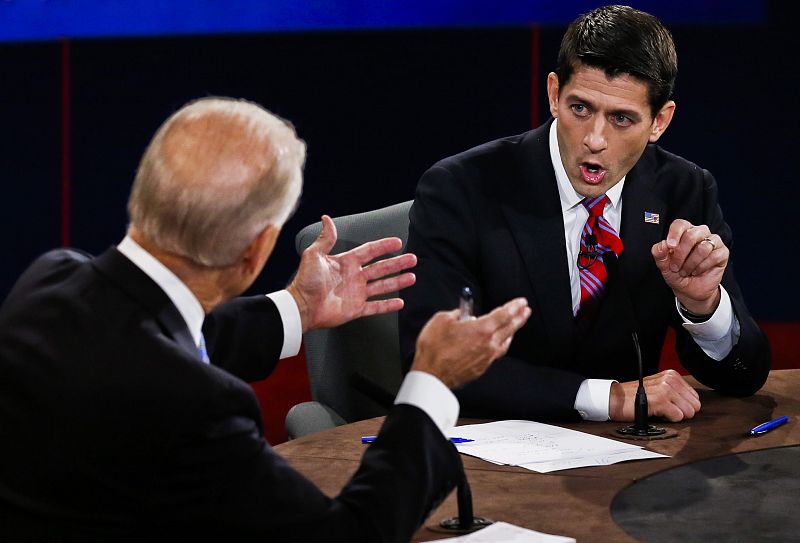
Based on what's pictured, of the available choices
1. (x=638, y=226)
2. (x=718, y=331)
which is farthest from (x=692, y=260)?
(x=638, y=226)

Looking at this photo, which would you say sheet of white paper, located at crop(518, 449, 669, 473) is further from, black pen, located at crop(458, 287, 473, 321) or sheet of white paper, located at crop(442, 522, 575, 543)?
black pen, located at crop(458, 287, 473, 321)

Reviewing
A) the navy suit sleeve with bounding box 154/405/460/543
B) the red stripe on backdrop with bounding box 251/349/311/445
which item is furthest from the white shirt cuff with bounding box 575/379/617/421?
the red stripe on backdrop with bounding box 251/349/311/445

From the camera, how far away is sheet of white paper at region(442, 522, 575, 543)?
150 centimetres

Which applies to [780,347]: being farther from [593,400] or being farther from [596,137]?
[593,400]

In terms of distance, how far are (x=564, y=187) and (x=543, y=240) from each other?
0.13 metres

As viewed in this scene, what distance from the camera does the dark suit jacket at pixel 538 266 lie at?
2428mm

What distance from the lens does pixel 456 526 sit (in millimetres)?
1592

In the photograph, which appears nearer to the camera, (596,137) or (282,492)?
(282,492)

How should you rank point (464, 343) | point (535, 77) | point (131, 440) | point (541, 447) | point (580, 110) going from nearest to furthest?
point (131, 440) < point (464, 343) < point (541, 447) < point (580, 110) < point (535, 77)

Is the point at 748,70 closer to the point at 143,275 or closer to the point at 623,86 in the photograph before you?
the point at 623,86

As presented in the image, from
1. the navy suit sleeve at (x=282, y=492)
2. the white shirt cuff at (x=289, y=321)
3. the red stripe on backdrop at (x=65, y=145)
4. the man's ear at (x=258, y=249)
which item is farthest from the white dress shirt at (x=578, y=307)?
the red stripe on backdrop at (x=65, y=145)

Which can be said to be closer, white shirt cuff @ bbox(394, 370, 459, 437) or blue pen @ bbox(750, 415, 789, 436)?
white shirt cuff @ bbox(394, 370, 459, 437)

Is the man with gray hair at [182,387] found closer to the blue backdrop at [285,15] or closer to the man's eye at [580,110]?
the man's eye at [580,110]

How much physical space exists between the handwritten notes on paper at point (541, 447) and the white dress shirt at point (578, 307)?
98 mm
